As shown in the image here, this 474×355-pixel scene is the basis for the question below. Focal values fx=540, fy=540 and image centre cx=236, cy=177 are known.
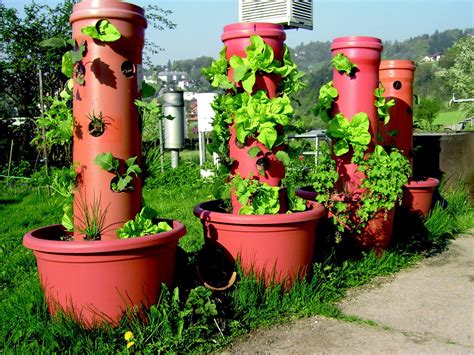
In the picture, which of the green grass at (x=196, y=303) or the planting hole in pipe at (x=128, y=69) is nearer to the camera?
the green grass at (x=196, y=303)

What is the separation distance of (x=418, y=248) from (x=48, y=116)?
3.37 metres

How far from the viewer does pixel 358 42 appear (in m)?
4.28

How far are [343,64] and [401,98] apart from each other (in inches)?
55.7

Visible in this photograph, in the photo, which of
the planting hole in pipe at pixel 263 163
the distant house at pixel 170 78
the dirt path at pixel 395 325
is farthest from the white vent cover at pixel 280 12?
the planting hole in pipe at pixel 263 163

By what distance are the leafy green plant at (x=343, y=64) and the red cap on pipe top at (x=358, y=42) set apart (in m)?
0.10

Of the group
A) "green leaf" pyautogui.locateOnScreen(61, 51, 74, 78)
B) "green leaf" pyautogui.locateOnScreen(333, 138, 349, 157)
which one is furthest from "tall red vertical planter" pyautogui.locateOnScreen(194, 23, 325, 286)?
"green leaf" pyautogui.locateOnScreen(61, 51, 74, 78)

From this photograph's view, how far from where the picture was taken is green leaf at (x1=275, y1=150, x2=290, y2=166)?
342 cm

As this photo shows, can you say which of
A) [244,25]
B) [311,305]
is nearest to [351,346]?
Answer: [311,305]

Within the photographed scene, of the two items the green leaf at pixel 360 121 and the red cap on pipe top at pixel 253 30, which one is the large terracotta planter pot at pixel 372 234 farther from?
the red cap on pipe top at pixel 253 30

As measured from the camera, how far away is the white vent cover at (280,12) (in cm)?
1173

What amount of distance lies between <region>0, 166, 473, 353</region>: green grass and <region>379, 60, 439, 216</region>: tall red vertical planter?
0.20 m

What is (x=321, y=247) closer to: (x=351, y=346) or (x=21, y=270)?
(x=351, y=346)

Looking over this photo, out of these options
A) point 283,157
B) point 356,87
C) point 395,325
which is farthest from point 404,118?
point 395,325

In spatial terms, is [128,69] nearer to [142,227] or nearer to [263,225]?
[142,227]
